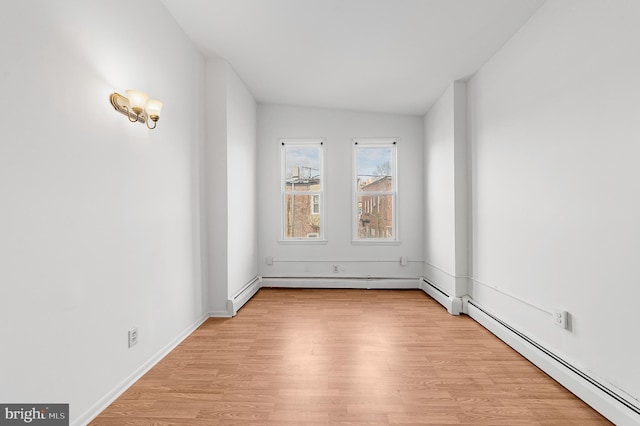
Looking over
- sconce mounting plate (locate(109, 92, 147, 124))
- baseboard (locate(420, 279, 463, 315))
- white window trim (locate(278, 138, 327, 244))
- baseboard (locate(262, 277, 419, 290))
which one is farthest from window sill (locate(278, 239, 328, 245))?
sconce mounting plate (locate(109, 92, 147, 124))

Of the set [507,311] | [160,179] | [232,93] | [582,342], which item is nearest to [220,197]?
[160,179]

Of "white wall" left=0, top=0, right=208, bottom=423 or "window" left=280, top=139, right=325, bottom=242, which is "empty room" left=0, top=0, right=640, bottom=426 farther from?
"window" left=280, top=139, right=325, bottom=242

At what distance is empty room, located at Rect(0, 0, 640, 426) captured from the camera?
5.36 feet

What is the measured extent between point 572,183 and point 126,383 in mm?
3285

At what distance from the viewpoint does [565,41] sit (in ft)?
7.38

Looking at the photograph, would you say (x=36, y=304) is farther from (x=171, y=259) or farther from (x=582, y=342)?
(x=582, y=342)

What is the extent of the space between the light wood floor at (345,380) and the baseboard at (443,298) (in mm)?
307

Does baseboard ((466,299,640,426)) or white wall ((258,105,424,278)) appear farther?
white wall ((258,105,424,278))

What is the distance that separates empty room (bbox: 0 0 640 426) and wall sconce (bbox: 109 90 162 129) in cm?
1

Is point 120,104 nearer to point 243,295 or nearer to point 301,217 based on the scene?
point 243,295

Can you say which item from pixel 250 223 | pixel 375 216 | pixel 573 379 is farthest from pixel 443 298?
pixel 250 223

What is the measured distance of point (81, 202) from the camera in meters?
1.80

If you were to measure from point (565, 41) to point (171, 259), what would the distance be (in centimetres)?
346

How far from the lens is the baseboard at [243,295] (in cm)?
365
